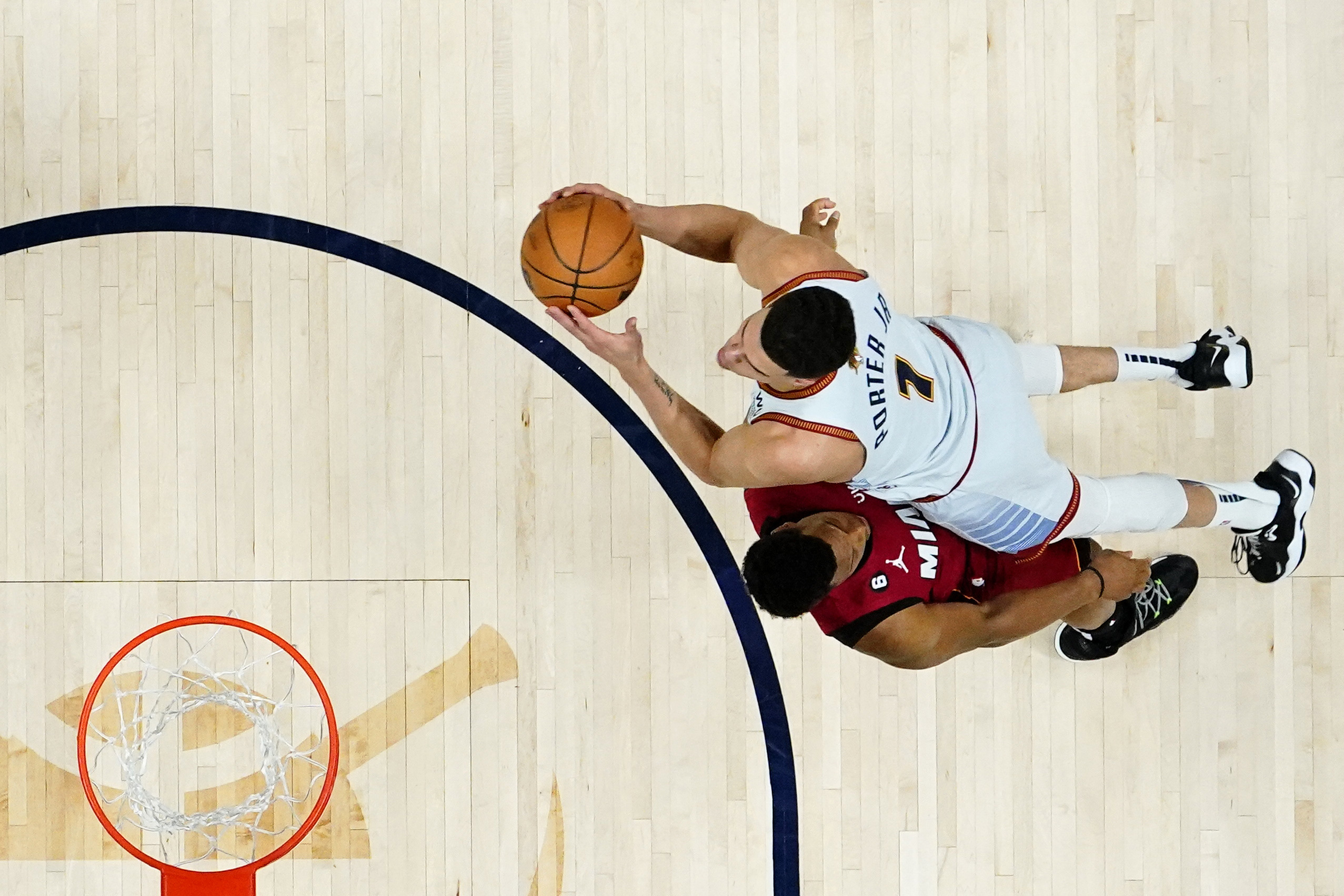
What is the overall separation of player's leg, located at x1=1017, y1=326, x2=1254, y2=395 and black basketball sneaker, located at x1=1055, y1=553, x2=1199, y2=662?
71cm

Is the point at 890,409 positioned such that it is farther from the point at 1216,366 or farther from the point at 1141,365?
the point at 1216,366

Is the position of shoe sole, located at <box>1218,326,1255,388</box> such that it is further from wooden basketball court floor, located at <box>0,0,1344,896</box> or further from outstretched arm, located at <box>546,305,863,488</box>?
outstretched arm, located at <box>546,305,863,488</box>

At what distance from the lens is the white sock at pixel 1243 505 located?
12.2ft

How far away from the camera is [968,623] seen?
10.3ft

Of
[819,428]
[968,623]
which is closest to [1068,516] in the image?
[968,623]

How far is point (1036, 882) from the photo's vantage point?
415cm

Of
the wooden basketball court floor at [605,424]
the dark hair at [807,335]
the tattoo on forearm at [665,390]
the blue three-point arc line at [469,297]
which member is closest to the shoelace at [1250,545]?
the wooden basketball court floor at [605,424]

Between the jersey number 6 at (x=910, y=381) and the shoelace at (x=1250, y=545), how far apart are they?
5.69ft

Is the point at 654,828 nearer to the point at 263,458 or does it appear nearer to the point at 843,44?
the point at 263,458

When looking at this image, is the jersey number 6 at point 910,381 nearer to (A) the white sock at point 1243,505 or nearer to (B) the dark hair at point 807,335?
(B) the dark hair at point 807,335

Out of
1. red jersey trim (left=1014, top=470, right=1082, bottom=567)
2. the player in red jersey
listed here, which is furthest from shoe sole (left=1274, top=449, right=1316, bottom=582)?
red jersey trim (left=1014, top=470, right=1082, bottom=567)

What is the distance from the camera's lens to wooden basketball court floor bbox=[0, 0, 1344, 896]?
4129mm

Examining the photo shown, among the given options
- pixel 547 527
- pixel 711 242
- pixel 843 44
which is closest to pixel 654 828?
pixel 547 527

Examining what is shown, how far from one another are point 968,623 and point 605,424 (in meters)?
1.70
